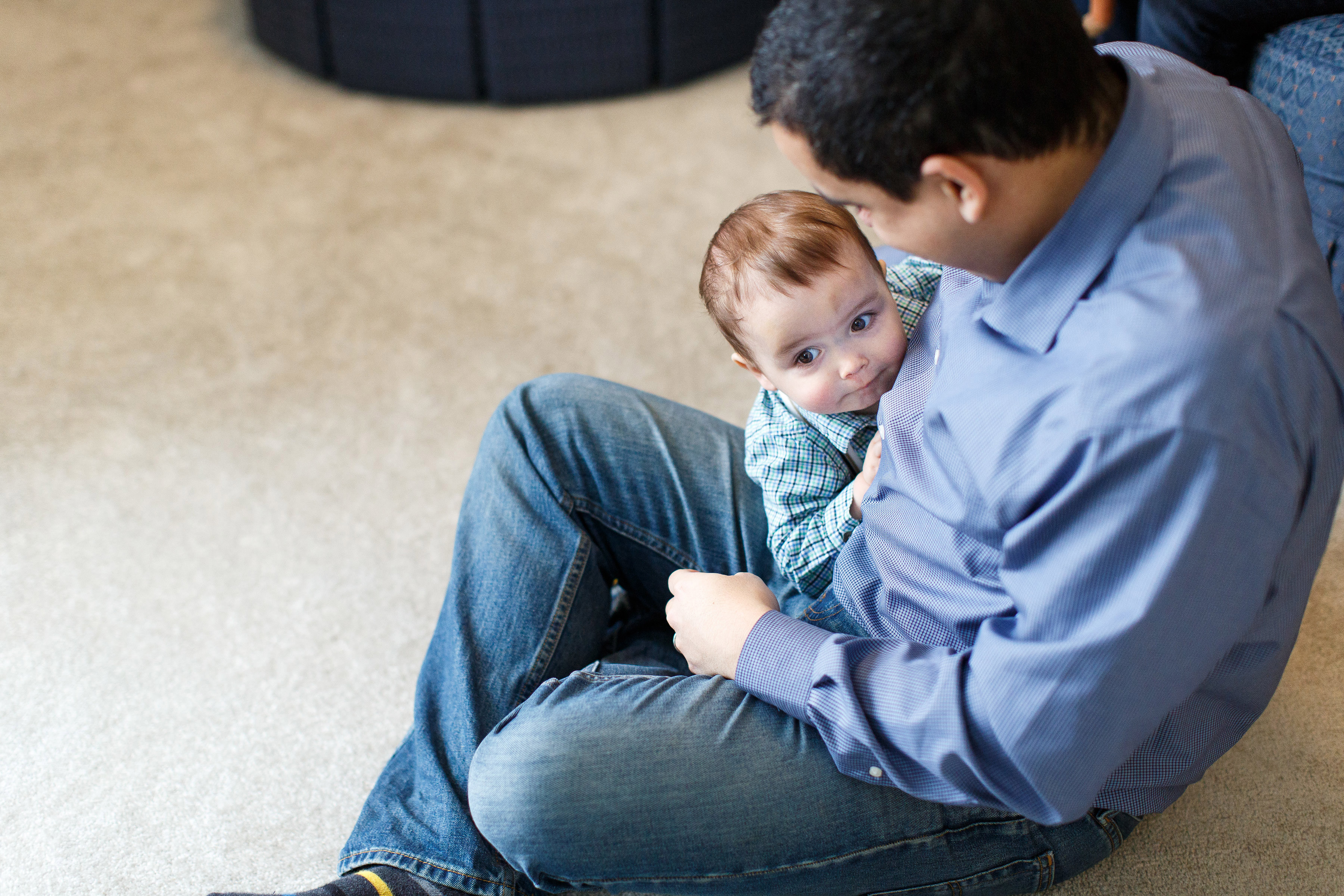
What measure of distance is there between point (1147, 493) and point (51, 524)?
150 centimetres

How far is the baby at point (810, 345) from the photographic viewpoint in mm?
1022

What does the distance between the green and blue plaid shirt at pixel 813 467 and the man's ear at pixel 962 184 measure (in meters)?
0.35

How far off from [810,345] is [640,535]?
0.26 m

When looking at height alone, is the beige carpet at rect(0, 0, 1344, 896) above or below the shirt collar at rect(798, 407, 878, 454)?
below

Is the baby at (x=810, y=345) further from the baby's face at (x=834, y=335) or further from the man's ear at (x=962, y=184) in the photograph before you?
the man's ear at (x=962, y=184)

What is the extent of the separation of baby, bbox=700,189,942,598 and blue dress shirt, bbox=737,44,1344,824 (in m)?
0.20

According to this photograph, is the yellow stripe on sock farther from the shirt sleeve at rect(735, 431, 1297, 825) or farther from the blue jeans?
the shirt sleeve at rect(735, 431, 1297, 825)

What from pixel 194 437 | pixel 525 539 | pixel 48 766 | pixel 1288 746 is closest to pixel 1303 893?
pixel 1288 746

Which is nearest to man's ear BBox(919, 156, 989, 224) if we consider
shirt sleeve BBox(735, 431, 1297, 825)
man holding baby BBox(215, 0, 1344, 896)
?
man holding baby BBox(215, 0, 1344, 896)

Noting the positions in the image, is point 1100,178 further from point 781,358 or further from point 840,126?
point 781,358

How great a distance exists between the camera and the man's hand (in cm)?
90

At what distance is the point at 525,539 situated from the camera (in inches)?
41.5

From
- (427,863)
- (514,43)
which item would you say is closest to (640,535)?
(427,863)

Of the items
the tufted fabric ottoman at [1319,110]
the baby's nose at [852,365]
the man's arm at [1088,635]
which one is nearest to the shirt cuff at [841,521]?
the baby's nose at [852,365]
